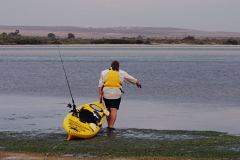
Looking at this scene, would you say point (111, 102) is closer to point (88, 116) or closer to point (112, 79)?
point (112, 79)

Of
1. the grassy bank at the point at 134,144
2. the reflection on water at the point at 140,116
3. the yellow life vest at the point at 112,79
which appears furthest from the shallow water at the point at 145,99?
the yellow life vest at the point at 112,79

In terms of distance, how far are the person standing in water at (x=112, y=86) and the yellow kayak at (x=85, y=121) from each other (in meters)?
0.18

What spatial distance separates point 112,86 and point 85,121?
3.72ft

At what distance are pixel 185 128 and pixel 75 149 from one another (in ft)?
14.4

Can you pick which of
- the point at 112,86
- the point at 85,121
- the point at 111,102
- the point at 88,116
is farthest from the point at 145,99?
the point at 85,121

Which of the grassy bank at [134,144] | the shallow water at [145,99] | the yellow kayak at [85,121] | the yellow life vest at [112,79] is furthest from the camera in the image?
the shallow water at [145,99]

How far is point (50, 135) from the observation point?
1509cm

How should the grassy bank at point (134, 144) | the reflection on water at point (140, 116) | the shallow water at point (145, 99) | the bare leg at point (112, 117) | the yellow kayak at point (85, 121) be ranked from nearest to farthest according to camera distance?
the grassy bank at point (134, 144)
the yellow kayak at point (85, 121)
the bare leg at point (112, 117)
the reflection on water at point (140, 116)
the shallow water at point (145, 99)

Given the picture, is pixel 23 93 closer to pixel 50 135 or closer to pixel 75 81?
pixel 75 81

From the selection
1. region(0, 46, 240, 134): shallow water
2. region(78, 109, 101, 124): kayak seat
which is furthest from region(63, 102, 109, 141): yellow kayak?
region(0, 46, 240, 134): shallow water

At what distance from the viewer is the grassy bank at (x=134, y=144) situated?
12547mm

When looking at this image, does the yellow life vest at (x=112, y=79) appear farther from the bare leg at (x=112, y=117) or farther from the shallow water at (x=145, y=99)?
the shallow water at (x=145, y=99)

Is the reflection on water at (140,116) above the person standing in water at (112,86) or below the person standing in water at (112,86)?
below

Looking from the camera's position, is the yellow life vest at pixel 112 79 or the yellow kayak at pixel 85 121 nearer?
the yellow kayak at pixel 85 121
